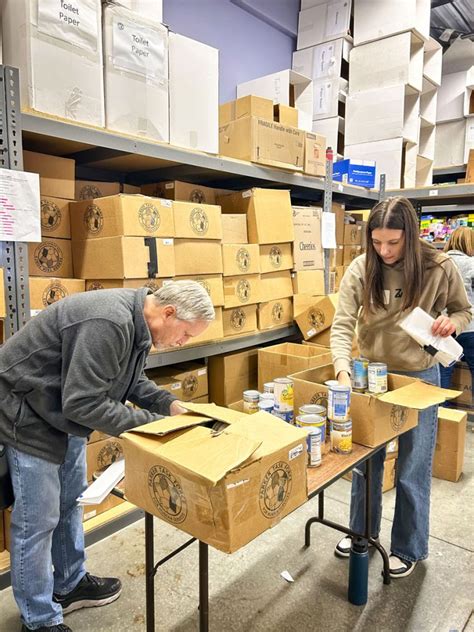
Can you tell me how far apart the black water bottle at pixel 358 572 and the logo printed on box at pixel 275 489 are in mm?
856

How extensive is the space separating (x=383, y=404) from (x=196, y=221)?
1357 millimetres

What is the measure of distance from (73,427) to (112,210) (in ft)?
3.42

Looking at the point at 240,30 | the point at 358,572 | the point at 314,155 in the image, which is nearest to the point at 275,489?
the point at 358,572

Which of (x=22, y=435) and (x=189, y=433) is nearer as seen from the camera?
(x=189, y=433)

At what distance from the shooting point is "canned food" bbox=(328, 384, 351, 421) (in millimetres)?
1574

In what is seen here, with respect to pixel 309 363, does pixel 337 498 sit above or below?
below

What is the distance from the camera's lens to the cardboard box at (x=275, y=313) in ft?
10.1

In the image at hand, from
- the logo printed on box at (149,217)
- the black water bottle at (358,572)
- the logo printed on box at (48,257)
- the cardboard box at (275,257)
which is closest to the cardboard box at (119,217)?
the logo printed on box at (149,217)

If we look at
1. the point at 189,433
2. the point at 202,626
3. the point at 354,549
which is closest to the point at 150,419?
the point at 189,433

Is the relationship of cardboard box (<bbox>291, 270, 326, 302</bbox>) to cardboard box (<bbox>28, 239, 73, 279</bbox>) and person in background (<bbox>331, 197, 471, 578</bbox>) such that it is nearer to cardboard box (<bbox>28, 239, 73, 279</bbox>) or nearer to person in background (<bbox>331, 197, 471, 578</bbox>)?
person in background (<bbox>331, 197, 471, 578</bbox>)

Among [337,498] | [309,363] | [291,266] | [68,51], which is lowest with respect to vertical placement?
[337,498]

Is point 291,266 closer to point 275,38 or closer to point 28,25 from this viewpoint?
point 28,25

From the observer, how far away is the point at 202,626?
4.25 feet

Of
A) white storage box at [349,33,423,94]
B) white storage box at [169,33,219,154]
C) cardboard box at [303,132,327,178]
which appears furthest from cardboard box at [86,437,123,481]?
white storage box at [349,33,423,94]
